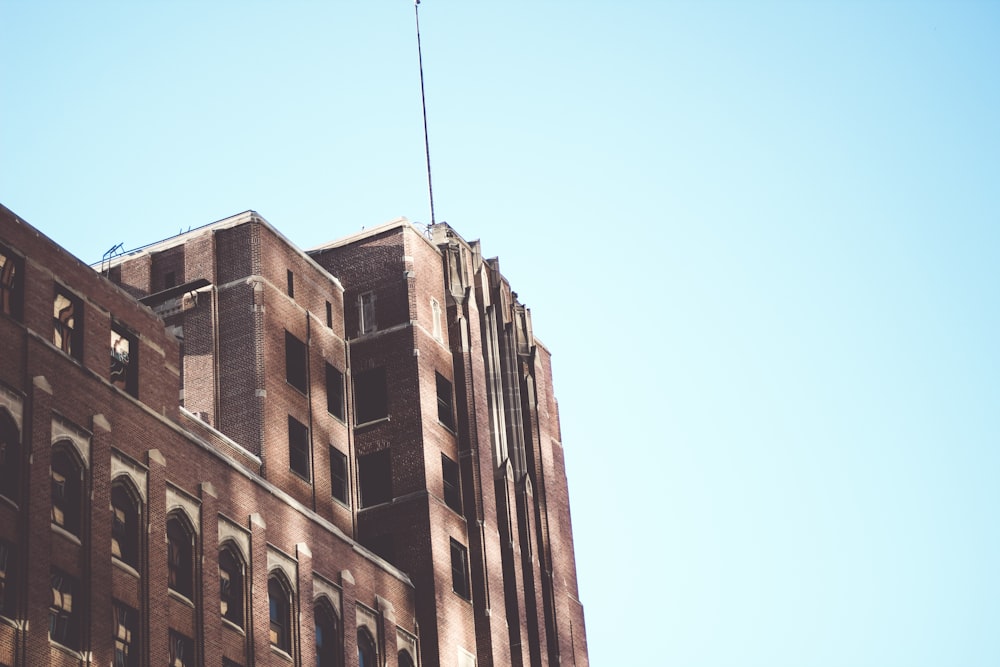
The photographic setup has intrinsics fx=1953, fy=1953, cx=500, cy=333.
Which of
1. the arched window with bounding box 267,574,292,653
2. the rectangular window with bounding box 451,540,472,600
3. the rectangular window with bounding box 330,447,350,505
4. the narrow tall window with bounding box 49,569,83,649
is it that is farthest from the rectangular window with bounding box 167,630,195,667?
the rectangular window with bounding box 451,540,472,600

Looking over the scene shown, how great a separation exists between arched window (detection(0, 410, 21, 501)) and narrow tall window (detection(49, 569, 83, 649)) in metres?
2.71

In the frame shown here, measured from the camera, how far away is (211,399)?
7631cm

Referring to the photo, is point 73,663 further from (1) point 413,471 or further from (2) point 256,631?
(1) point 413,471

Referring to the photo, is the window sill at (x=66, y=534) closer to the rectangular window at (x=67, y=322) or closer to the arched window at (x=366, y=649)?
the rectangular window at (x=67, y=322)

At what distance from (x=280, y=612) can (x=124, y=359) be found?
36.3ft

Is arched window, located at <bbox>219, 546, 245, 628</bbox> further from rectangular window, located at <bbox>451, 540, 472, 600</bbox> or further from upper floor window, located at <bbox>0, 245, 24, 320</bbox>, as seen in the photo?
rectangular window, located at <bbox>451, 540, 472, 600</bbox>

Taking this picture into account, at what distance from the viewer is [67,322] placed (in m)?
61.7

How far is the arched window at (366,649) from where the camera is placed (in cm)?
7281

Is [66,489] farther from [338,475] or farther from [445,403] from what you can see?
[445,403]

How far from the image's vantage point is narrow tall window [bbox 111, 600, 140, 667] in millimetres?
58594

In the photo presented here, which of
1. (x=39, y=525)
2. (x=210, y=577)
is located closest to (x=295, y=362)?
(x=210, y=577)

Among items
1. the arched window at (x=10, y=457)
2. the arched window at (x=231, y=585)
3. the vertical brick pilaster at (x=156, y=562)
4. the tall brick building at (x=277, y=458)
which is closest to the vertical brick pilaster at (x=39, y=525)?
the tall brick building at (x=277, y=458)

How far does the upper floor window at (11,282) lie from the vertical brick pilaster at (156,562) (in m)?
6.47

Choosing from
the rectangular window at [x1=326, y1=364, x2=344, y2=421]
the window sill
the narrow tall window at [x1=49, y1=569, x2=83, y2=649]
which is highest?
the rectangular window at [x1=326, y1=364, x2=344, y2=421]
